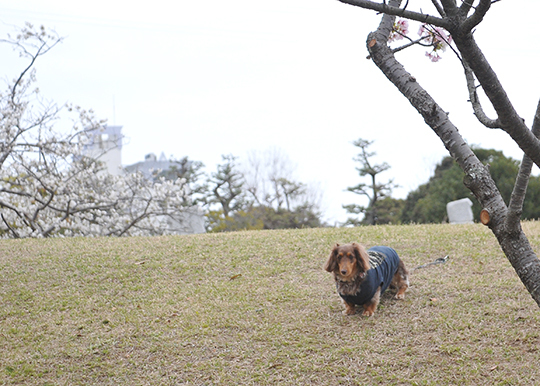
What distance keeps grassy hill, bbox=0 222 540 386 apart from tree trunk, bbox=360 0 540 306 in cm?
127

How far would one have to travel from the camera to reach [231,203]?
26.3m

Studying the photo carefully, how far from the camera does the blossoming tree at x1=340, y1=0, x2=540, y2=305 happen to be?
8.14 ft

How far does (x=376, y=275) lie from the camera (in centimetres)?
484

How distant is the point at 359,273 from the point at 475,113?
2.17 metres

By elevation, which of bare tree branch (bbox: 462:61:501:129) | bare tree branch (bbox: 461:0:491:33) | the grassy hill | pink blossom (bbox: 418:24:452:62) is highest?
pink blossom (bbox: 418:24:452:62)

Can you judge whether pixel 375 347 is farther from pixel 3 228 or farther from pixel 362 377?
pixel 3 228

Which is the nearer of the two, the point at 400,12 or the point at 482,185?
the point at 400,12

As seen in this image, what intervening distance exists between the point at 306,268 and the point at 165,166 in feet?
101

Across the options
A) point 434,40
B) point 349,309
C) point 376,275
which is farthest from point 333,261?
point 434,40

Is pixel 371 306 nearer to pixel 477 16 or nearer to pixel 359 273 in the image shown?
pixel 359 273

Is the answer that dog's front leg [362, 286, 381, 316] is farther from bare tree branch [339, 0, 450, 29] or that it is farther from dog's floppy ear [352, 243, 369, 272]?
bare tree branch [339, 0, 450, 29]

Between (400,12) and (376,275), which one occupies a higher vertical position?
(400,12)

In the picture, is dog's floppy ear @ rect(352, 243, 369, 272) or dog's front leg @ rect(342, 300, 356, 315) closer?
dog's floppy ear @ rect(352, 243, 369, 272)

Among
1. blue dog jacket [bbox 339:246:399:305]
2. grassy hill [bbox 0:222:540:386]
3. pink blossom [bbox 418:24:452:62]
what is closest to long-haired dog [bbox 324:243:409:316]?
blue dog jacket [bbox 339:246:399:305]
